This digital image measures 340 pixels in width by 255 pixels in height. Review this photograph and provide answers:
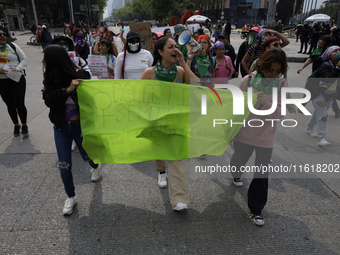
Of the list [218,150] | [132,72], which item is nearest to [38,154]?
[132,72]

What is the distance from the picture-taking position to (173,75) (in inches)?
120

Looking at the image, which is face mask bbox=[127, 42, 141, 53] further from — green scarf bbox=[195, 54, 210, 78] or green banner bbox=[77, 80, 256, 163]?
green banner bbox=[77, 80, 256, 163]

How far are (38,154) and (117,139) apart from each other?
2.17 meters

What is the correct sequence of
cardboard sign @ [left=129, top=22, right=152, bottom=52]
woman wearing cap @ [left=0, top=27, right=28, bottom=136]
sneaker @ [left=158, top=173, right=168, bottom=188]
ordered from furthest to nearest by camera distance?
cardboard sign @ [left=129, top=22, right=152, bottom=52] → woman wearing cap @ [left=0, top=27, right=28, bottom=136] → sneaker @ [left=158, top=173, right=168, bottom=188]

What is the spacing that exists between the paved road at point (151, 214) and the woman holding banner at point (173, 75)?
230 mm

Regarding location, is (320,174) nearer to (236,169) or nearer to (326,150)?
(326,150)

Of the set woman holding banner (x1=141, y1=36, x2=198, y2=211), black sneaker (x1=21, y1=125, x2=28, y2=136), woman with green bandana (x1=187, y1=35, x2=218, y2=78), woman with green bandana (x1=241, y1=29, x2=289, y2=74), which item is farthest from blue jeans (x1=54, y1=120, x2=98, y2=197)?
woman with green bandana (x1=241, y1=29, x2=289, y2=74)

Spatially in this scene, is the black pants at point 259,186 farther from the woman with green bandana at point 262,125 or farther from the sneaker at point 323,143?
the sneaker at point 323,143

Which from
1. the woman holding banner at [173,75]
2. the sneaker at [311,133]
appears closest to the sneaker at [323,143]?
the sneaker at [311,133]

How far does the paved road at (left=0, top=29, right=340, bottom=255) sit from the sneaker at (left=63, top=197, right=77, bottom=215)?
0.08 m

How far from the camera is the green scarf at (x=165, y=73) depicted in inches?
118

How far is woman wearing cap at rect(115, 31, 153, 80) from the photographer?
13.5 ft

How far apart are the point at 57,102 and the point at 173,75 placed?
1298 millimetres

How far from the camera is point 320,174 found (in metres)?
3.81
